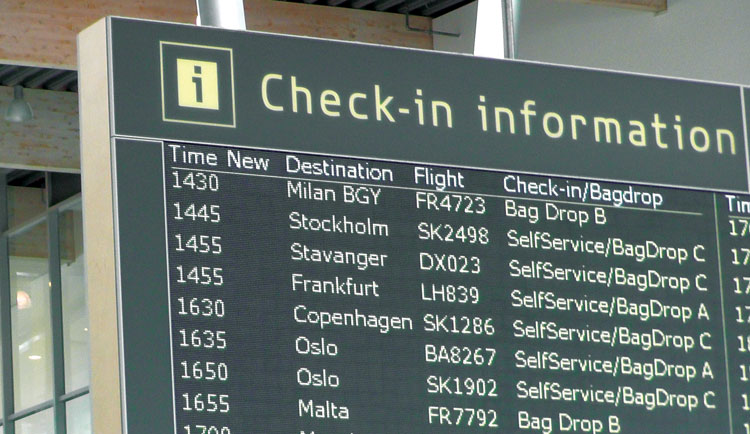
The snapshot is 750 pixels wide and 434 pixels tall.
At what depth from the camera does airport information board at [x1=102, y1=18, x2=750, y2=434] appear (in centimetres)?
381

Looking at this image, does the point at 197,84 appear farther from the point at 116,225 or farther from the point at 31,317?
the point at 31,317

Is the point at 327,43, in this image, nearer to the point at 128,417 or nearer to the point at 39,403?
the point at 128,417

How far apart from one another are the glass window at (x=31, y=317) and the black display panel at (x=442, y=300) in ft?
43.8

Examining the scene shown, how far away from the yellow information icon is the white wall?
6774mm

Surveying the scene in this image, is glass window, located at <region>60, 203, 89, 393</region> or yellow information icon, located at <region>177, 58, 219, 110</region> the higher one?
glass window, located at <region>60, 203, 89, 393</region>

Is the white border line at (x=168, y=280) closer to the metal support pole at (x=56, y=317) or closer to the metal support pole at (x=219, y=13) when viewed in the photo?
the metal support pole at (x=219, y=13)

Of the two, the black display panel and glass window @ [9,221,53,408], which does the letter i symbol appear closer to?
the black display panel

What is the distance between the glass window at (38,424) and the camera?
16859mm

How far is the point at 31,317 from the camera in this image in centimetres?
1730

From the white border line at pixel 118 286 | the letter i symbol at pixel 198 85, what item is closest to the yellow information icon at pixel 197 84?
the letter i symbol at pixel 198 85

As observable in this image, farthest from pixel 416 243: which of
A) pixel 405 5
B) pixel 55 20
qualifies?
pixel 405 5

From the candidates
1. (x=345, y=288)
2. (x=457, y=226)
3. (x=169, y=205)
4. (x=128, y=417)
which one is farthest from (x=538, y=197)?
(x=128, y=417)

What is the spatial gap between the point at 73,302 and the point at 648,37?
818 cm

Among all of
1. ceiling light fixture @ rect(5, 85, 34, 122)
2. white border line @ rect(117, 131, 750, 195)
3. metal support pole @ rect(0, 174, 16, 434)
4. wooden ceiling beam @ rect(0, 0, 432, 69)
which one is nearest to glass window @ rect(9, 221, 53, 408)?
metal support pole @ rect(0, 174, 16, 434)
